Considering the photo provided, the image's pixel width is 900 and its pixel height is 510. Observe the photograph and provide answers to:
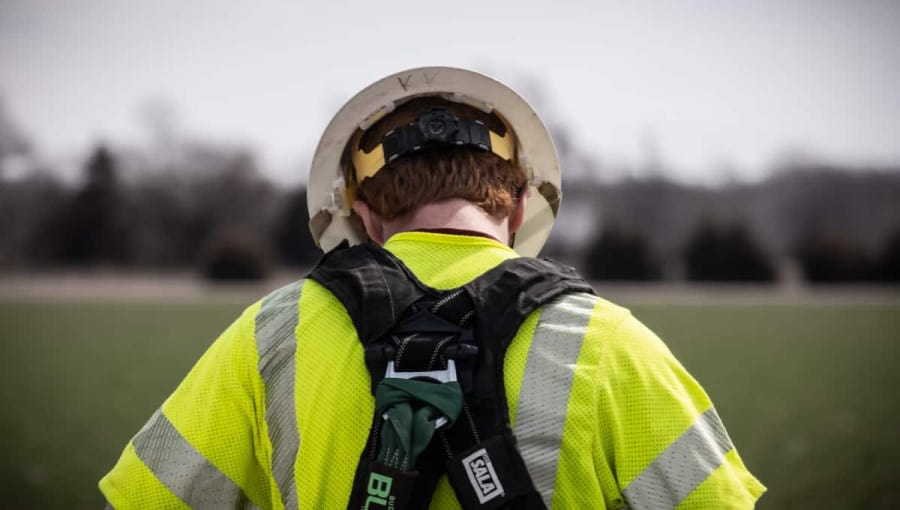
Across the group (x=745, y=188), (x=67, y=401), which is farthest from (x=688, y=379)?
(x=745, y=188)

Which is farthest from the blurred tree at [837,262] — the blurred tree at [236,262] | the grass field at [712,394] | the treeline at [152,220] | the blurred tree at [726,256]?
the blurred tree at [236,262]

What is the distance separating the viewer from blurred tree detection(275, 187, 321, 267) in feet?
160

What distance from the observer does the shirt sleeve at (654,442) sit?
159 cm

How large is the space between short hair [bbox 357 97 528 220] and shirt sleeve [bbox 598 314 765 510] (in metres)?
0.50

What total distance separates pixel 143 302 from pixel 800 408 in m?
29.7

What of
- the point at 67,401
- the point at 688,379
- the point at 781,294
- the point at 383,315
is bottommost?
the point at 781,294

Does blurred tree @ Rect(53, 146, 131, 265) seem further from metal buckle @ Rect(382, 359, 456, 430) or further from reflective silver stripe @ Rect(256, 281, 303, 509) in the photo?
metal buckle @ Rect(382, 359, 456, 430)

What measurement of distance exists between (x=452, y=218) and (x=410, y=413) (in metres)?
0.50

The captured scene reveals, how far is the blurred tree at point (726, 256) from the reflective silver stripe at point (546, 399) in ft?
161

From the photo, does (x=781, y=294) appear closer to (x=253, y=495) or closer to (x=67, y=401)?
(x=67, y=401)

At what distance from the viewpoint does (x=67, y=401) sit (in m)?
11.0

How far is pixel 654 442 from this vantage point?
1598mm

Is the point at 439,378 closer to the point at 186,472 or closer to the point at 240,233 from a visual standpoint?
the point at 186,472

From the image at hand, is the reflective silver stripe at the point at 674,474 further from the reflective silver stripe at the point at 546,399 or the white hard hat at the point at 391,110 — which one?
the white hard hat at the point at 391,110
